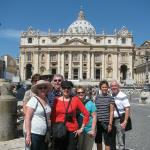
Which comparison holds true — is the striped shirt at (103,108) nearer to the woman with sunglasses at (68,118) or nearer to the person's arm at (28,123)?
the woman with sunglasses at (68,118)

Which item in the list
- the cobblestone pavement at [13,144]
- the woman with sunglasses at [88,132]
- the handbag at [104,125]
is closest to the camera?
the woman with sunglasses at [88,132]

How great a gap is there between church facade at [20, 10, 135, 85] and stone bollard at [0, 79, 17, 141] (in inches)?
3214

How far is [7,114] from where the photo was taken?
29.1ft

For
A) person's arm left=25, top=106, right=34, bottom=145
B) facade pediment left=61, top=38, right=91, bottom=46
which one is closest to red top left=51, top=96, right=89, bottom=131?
person's arm left=25, top=106, right=34, bottom=145

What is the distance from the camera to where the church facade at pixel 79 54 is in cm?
9138

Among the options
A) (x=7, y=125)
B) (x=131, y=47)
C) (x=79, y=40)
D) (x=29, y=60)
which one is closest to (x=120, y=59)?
(x=131, y=47)

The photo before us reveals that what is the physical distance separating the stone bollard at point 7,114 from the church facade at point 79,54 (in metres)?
81.6

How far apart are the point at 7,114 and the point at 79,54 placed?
8371cm

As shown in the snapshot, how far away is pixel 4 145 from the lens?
841 centimetres

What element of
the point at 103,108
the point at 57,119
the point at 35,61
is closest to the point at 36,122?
the point at 57,119

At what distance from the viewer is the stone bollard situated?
8.82 metres

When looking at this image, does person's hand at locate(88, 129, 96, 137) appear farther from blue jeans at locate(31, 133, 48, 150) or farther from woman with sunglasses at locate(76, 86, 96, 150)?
blue jeans at locate(31, 133, 48, 150)

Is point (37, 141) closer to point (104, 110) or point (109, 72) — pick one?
point (104, 110)

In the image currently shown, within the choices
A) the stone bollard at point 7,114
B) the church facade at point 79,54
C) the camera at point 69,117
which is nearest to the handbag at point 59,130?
the camera at point 69,117
